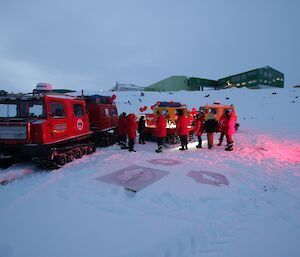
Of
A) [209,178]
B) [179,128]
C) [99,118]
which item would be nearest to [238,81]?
[179,128]

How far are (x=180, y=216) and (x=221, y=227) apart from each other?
2.62ft

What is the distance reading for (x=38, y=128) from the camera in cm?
656

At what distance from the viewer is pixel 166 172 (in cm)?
712

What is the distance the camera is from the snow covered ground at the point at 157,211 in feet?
11.5

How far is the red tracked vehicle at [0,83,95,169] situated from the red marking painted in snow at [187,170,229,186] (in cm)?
444

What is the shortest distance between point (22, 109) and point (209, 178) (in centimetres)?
643

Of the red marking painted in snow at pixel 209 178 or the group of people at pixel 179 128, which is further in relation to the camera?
the group of people at pixel 179 128

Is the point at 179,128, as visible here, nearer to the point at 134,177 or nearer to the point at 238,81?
the point at 134,177

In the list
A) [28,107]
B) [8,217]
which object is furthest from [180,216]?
[28,107]

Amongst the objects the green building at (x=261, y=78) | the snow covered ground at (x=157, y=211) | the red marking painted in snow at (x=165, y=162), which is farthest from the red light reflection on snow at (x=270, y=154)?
the green building at (x=261, y=78)

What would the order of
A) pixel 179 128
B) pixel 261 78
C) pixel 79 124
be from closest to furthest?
pixel 79 124
pixel 179 128
pixel 261 78

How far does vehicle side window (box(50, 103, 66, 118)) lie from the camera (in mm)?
7191

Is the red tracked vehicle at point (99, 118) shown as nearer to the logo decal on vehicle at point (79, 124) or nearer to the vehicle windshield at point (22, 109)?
the logo decal on vehicle at point (79, 124)

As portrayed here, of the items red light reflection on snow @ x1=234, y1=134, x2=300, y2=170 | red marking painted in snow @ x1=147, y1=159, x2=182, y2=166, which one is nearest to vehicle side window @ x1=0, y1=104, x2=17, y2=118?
red marking painted in snow @ x1=147, y1=159, x2=182, y2=166
